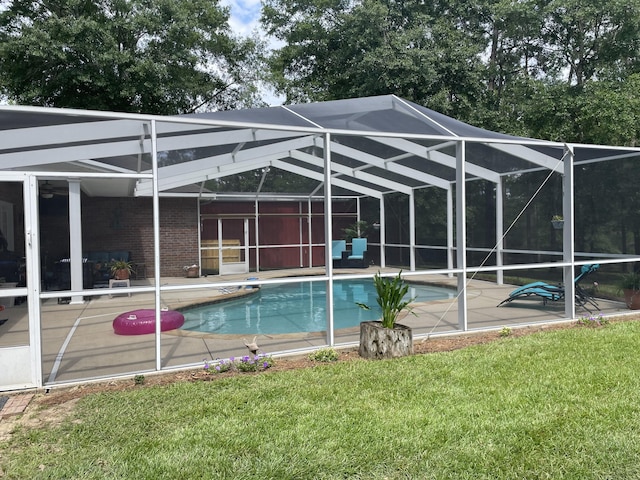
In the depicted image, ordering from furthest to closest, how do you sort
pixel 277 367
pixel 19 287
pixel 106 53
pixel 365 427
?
pixel 106 53, pixel 277 367, pixel 19 287, pixel 365 427

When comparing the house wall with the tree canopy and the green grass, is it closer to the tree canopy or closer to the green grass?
the tree canopy

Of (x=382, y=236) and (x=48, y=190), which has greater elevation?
(x=48, y=190)

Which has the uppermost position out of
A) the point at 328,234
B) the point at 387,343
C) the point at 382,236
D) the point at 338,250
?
the point at 328,234

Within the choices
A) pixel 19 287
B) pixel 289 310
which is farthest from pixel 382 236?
pixel 19 287

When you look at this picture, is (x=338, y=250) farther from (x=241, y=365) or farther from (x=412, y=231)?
(x=241, y=365)

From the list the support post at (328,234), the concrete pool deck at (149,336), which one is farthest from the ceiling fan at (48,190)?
the support post at (328,234)

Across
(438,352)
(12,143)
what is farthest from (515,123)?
(12,143)

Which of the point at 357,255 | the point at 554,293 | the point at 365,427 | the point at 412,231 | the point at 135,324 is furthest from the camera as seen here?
the point at 357,255

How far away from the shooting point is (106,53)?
45.6 feet

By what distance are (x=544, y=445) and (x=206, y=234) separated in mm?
12744

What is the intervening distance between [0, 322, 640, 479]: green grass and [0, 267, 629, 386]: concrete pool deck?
3.04ft

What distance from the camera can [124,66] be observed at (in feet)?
48.8

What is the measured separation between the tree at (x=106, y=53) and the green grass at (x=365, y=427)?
12623mm

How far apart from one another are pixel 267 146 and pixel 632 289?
734 cm
